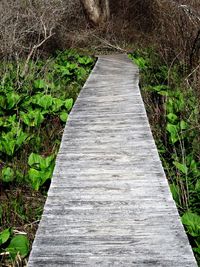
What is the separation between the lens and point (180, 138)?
13.2 ft

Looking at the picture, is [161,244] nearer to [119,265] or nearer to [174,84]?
[119,265]

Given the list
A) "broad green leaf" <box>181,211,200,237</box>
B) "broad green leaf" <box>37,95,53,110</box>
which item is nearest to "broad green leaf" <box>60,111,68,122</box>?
"broad green leaf" <box>37,95,53,110</box>

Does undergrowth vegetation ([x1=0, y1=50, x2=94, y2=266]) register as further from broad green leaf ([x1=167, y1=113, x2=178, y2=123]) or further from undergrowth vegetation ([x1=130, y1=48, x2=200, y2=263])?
broad green leaf ([x1=167, y1=113, x2=178, y2=123])

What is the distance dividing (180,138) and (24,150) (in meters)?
1.69

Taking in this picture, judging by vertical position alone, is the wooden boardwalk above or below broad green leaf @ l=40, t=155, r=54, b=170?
above

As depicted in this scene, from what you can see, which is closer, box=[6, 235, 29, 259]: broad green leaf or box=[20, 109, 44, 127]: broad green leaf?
box=[6, 235, 29, 259]: broad green leaf

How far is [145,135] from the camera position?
3.99m

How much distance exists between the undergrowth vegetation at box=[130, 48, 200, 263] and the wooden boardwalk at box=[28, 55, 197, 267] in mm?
216

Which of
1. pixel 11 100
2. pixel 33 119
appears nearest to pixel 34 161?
pixel 33 119

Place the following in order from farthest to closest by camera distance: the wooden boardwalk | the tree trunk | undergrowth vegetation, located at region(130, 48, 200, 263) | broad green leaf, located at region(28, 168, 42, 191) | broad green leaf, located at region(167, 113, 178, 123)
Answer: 1. the tree trunk
2. broad green leaf, located at region(167, 113, 178, 123)
3. broad green leaf, located at region(28, 168, 42, 191)
4. undergrowth vegetation, located at region(130, 48, 200, 263)
5. the wooden boardwalk

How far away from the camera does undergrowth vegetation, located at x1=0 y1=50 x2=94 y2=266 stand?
2.89 metres

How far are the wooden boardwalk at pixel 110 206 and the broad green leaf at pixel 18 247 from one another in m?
0.19

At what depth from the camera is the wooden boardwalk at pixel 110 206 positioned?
7.06 feet

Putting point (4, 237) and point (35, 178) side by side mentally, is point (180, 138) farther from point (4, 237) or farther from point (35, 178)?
point (4, 237)
